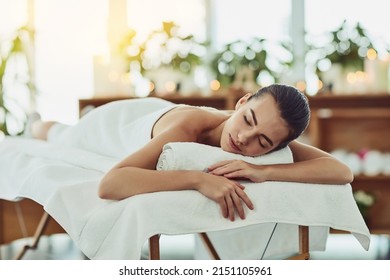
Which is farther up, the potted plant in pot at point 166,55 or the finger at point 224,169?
the potted plant in pot at point 166,55

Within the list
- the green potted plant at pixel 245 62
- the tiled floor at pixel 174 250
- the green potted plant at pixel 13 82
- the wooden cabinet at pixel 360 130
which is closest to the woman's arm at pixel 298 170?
the tiled floor at pixel 174 250

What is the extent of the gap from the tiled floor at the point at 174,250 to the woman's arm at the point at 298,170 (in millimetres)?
227

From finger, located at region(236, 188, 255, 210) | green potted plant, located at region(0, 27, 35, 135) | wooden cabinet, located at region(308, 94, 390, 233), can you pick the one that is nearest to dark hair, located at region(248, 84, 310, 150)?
finger, located at region(236, 188, 255, 210)

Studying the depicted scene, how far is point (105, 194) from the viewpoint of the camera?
977 mm

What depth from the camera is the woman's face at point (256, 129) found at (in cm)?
101

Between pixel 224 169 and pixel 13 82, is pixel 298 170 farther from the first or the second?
pixel 13 82

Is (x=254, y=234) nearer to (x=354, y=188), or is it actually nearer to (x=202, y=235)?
(x=202, y=235)

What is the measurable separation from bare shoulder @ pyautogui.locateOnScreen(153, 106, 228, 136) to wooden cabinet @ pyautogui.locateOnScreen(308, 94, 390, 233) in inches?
40.4

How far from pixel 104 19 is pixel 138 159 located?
0.43 m

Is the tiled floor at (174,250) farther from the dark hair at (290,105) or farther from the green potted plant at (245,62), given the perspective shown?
the green potted plant at (245,62)

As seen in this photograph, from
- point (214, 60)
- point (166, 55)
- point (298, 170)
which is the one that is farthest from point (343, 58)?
point (298, 170)

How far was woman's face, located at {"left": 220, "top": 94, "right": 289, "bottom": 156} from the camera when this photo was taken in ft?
3.31

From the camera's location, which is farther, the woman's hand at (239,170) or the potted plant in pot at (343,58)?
the potted plant in pot at (343,58)

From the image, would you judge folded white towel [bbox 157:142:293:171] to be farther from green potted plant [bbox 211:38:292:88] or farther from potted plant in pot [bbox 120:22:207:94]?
green potted plant [bbox 211:38:292:88]
